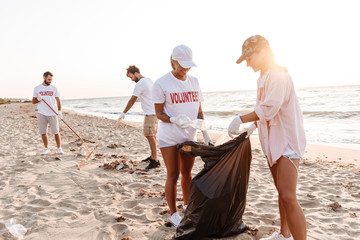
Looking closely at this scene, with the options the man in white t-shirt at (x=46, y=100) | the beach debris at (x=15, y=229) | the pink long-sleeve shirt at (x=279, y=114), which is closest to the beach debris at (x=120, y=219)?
the beach debris at (x=15, y=229)

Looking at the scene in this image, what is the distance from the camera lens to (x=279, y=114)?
1702 mm

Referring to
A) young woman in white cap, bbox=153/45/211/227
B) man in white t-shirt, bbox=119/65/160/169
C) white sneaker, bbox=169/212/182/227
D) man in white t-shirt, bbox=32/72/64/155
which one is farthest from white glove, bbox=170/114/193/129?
man in white t-shirt, bbox=32/72/64/155

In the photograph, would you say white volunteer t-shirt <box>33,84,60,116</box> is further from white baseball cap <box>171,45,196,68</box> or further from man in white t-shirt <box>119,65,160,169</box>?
white baseball cap <box>171,45,196,68</box>

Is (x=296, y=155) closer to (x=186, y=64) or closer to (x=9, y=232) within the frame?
(x=186, y=64)

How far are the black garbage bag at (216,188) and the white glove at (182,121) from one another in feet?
0.49

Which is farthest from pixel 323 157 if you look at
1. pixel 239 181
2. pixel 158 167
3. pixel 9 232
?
pixel 9 232

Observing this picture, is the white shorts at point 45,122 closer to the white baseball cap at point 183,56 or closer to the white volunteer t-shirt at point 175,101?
the white volunteer t-shirt at point 175,101

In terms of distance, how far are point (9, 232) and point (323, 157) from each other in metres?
5.36

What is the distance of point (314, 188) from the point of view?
3.44 m

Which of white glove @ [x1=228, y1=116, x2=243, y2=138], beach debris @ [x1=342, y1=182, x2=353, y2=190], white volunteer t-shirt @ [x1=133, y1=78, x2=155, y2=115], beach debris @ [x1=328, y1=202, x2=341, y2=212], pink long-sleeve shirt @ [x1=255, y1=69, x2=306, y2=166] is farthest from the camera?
white volunteer t-shirt @ [x1=133, y1=78, x2=155, y2=115]

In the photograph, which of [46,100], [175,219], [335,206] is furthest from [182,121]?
[46,100]

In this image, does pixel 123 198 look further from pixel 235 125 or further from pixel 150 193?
pixel 235 125

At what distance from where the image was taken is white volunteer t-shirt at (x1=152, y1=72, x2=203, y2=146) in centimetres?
210

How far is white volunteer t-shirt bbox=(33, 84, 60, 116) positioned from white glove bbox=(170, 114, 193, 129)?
12.4 ft
